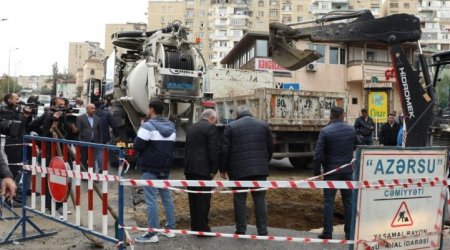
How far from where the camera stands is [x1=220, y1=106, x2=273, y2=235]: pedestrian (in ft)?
21.6

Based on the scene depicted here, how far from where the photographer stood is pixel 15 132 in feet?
27.8

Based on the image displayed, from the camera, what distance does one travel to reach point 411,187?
5.25 metres

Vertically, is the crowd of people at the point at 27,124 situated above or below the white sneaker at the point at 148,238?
above

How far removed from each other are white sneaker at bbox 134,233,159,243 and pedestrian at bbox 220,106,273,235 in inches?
45.0

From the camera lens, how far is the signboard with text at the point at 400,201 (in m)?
4.96

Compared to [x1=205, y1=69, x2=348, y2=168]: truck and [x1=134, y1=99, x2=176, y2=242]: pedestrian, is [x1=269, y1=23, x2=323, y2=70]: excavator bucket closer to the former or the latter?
[x1=134, y1=99, x2=176, y2=242]: pedestrian

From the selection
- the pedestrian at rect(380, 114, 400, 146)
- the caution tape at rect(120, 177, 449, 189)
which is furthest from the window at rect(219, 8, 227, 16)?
the caution tape at rect(120, 177, 449, 189)

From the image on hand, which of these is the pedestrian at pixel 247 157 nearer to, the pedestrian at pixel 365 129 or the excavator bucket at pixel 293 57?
the excavator bucket at pixel 293 57

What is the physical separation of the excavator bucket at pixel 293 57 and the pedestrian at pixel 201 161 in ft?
7.89

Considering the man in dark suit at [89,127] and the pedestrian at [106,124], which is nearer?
the man in dark suit at [89,127]

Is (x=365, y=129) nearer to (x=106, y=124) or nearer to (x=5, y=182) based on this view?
(x=106, y=124)

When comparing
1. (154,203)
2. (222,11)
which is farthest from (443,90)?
(222,11)

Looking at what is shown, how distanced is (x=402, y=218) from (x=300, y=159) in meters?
9.10

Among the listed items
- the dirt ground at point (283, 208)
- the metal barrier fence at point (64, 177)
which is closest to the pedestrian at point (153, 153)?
the metal barrier fence at point (64, 177)
